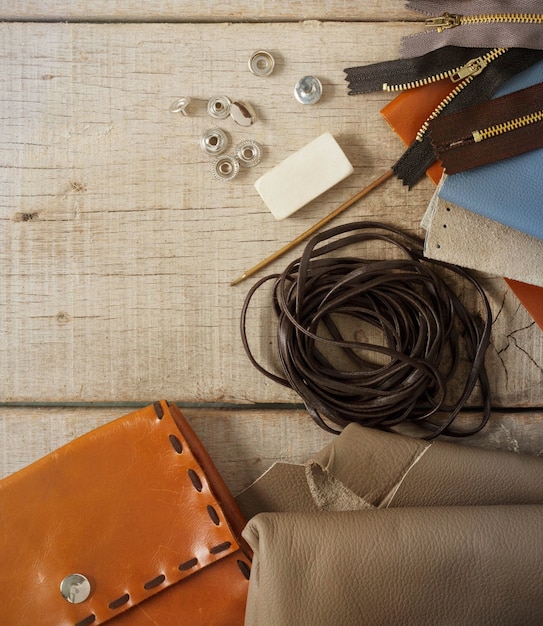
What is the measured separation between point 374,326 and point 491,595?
43 centimetres

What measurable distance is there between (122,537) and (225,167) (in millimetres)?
602

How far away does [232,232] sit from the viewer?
1.04 metres

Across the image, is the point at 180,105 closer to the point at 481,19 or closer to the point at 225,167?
the point at 225,167

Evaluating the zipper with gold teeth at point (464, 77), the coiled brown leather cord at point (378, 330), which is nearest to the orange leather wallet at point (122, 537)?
the coiled brown leather cord at point (378, 330)

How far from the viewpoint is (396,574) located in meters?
0.82

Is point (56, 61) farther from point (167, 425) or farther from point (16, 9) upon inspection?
point (167, 425)

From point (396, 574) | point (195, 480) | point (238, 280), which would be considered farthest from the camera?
point (238, 280)

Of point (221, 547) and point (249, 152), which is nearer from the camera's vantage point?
point (221, 547)

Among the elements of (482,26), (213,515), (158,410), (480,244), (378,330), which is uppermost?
(482,26)

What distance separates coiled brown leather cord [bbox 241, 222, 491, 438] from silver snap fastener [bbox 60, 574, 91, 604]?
41 cm

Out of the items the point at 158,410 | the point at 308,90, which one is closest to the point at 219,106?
the point at 308,90

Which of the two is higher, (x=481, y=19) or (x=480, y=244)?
(x=481, y=19)

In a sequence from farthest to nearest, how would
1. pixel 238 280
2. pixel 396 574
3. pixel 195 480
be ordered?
pixel 238 280
pixel 195 480
pixel 396 574

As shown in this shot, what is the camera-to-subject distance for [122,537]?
0.92 metres
